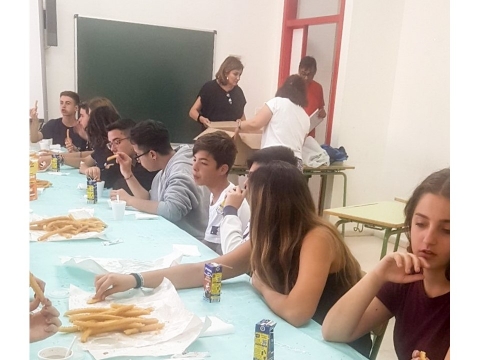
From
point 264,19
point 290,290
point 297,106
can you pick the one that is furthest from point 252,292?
point 264,19

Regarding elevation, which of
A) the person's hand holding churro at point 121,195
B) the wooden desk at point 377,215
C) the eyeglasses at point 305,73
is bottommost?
the person's hand holding churro at point 121,195

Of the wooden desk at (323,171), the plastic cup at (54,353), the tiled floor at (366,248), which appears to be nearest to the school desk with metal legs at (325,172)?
the wooden desk at (323,171)

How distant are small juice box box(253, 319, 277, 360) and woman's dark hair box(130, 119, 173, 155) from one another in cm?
103

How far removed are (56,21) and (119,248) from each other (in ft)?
2.19

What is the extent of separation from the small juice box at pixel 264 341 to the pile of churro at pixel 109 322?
0.18 meters

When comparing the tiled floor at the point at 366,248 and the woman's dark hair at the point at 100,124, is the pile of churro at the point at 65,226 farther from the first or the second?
the tiled floor at the point at 366,248

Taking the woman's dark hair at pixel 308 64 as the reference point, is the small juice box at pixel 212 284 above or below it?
below

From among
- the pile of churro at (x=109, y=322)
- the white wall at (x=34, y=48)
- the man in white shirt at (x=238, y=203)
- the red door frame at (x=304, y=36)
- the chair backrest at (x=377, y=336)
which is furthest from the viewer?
the red door frame at (x=304, y=36)

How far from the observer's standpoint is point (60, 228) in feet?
4.17

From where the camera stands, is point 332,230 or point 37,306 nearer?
point 37,306

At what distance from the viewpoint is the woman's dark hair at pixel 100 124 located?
1713 mm

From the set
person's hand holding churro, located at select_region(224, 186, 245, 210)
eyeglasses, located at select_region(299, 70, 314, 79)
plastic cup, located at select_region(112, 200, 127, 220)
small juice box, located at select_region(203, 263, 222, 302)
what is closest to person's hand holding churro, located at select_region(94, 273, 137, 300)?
small juice box, located at select_region(203, 263, 222, 302)
